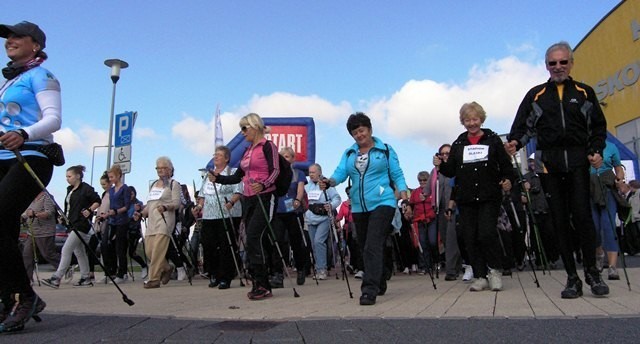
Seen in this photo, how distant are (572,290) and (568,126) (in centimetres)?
141

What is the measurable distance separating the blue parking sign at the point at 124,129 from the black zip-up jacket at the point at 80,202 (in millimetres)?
4233

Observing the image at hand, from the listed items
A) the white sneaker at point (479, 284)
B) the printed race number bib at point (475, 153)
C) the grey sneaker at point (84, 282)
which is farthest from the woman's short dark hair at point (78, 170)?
the white sneaker at point (479, 284)

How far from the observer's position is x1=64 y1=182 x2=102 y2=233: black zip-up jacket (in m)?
9.41

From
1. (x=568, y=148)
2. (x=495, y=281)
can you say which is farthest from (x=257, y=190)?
(x=568, y=148)

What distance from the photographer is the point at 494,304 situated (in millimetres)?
4664

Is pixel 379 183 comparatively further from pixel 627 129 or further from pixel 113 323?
pixel 627 129

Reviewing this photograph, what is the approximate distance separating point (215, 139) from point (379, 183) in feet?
31.4

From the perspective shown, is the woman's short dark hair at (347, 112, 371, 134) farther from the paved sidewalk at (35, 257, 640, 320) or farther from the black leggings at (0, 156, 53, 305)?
the black leggings at (0, 156, 53, 305)

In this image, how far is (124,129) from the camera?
13.9 meters

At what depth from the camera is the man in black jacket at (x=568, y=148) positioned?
4.95 meters

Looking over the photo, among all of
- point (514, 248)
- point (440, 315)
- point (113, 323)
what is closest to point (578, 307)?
point (440, 315)

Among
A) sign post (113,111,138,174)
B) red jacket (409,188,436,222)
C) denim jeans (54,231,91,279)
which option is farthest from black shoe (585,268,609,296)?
sign post (113,111,138,174)

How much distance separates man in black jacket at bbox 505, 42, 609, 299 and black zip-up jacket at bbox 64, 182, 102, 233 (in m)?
7.01

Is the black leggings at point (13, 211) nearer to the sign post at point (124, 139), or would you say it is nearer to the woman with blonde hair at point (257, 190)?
the woman with blonde hair at point (257, 190)
